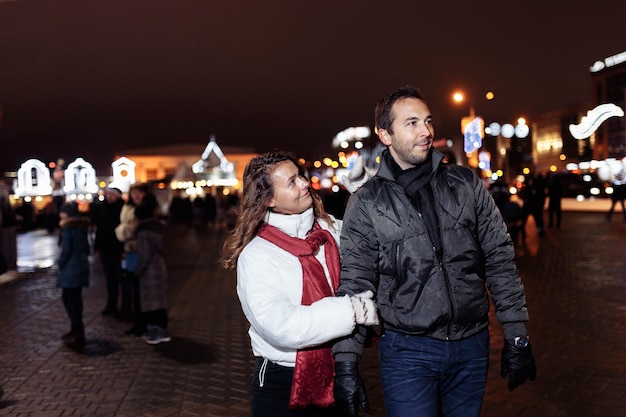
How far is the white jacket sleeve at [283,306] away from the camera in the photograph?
247cm

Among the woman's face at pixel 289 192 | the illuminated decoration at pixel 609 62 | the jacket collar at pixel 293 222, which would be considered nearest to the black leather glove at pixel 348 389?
the jacket collar at pixel 293 222

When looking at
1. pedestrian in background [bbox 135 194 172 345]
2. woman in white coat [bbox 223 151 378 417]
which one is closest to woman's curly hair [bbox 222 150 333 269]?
woman in white coat [bbox 223 151 378 417]

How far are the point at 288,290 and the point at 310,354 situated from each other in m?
0.26

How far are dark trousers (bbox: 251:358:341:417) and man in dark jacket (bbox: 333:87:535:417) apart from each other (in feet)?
0.80

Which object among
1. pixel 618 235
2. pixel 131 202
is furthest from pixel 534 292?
pixel 618 235

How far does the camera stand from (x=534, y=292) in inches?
363

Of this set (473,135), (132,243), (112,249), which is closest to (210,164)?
(473,135)

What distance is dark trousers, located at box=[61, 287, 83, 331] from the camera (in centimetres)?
764

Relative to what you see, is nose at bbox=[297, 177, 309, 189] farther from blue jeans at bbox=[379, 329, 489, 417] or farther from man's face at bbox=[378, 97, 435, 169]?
blue jeans at bbox=[379, 329, 489, 417]

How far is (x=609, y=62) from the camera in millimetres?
72438

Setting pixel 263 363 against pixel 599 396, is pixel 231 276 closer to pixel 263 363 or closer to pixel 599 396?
pixel 599 396

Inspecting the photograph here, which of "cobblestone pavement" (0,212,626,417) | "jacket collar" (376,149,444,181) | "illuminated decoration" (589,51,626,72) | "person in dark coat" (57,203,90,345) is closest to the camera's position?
"jacket collar" (376,149,444,181)

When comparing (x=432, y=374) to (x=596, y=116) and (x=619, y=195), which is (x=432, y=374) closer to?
(x=596, y=116)

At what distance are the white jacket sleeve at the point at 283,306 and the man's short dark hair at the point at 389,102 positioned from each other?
2.46 ft
